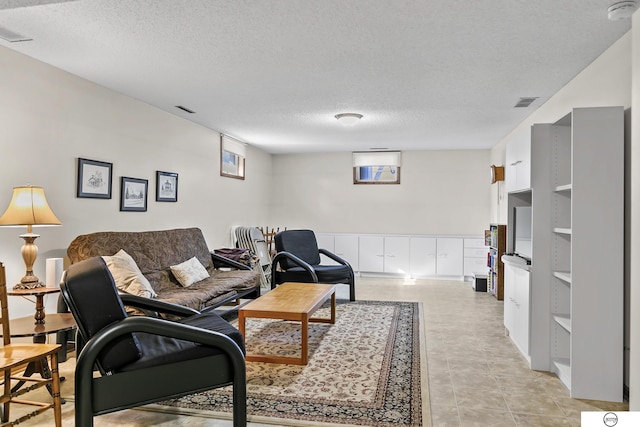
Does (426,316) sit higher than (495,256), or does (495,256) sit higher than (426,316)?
(495,256)

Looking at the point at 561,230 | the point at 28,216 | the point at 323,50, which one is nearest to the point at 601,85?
the point at 561,230

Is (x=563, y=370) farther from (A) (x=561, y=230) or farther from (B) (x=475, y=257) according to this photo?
(B) (x=475, y=257)

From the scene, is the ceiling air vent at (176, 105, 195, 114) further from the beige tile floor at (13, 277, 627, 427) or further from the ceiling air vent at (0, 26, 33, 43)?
the beige tile floor at (13, 277, 627, 427)

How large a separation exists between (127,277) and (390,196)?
18.4 ft

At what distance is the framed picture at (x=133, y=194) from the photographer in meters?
4.29

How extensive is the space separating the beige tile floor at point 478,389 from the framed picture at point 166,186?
8.87ft

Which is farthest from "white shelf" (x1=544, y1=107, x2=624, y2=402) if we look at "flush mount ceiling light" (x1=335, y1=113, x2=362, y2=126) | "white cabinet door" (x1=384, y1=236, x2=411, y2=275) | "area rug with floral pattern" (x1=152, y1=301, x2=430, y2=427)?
"white cabinet door" (x1=384, y1=236, x2=411, y2=275)

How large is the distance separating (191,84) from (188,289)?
1915mm

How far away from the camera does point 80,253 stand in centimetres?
347

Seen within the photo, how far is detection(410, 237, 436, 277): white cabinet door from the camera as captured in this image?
7.55m

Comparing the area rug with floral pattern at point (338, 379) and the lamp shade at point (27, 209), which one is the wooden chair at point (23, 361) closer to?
the area rug with floral pattern at point (338, 379)

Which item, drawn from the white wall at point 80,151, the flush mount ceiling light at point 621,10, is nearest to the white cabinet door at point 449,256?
the white wall at point 80,151

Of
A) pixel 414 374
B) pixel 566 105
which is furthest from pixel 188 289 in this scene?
pixel 566 105

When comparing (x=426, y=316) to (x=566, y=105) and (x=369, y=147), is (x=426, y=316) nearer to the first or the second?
(x=566, y=105)
